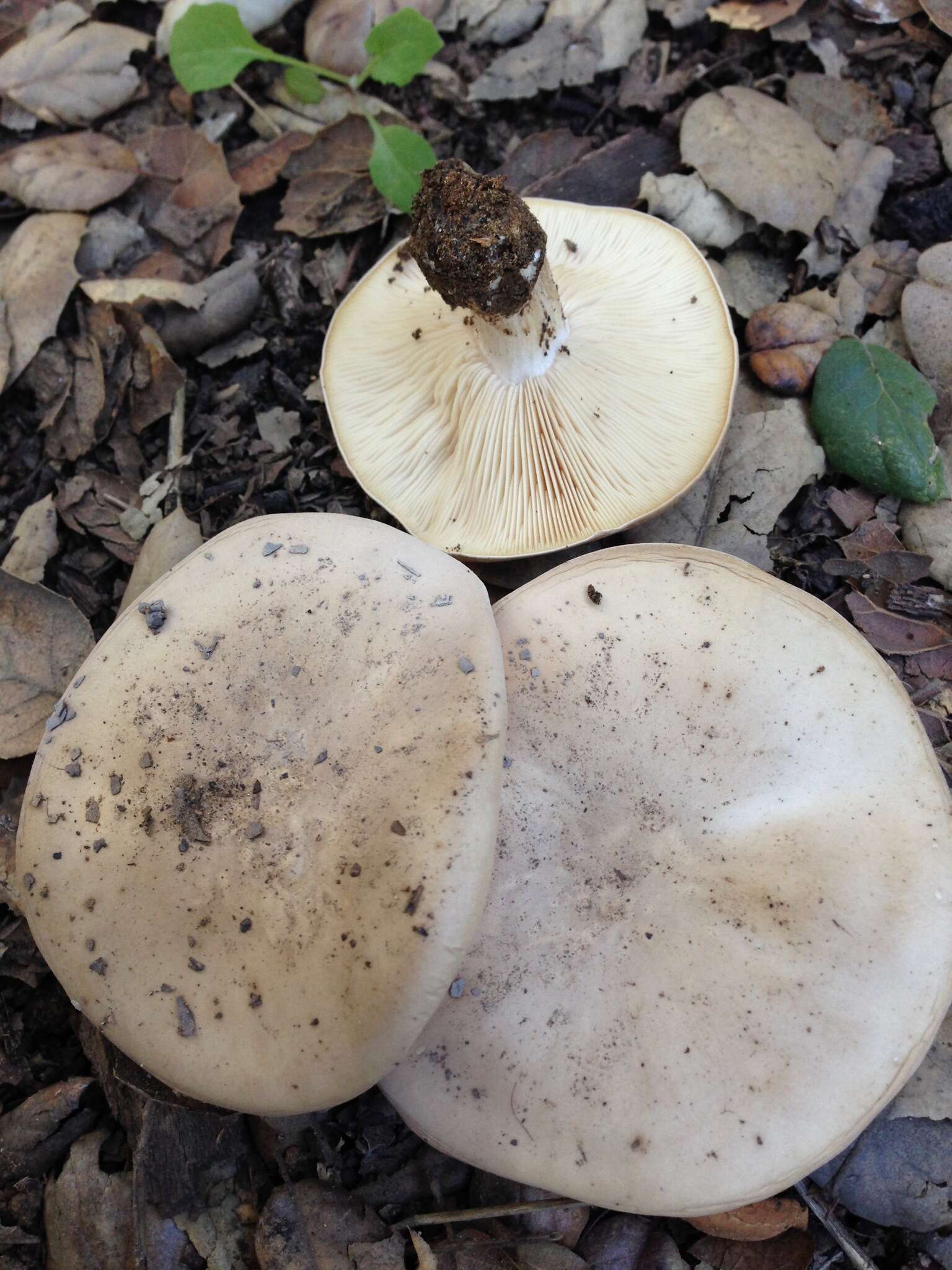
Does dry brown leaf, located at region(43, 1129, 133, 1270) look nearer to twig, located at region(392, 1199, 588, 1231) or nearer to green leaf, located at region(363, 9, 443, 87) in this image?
twig, located at region(392, 1199, 588, 1231)

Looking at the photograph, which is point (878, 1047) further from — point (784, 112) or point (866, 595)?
point (784, 112)

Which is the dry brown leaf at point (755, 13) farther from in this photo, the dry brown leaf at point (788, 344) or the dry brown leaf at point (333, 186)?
the dry brown leaf at point (333, 186)

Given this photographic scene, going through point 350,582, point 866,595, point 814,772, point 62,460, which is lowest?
point 866,595

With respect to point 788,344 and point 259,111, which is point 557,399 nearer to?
point 788,344

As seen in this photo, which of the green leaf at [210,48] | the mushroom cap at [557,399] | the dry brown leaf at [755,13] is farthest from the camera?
the dry brown leaf at [755,13]

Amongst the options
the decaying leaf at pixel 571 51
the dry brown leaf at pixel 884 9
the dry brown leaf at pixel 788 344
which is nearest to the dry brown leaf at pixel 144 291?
the decaying leaf at pixel 571 51

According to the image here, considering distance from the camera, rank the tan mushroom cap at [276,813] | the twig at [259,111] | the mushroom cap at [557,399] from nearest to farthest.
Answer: the tan mushroom cap at [276,813] < the mushroom cap at [557,399] < the twig at [259,111]

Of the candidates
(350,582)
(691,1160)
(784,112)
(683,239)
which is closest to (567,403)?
(683,239)

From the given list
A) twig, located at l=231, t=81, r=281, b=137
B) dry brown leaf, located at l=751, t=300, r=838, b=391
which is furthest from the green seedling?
dry brown leaf, located at l=751, t=300, r=838, b=391

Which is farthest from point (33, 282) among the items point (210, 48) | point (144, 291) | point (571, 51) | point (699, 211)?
point (699, 211)
